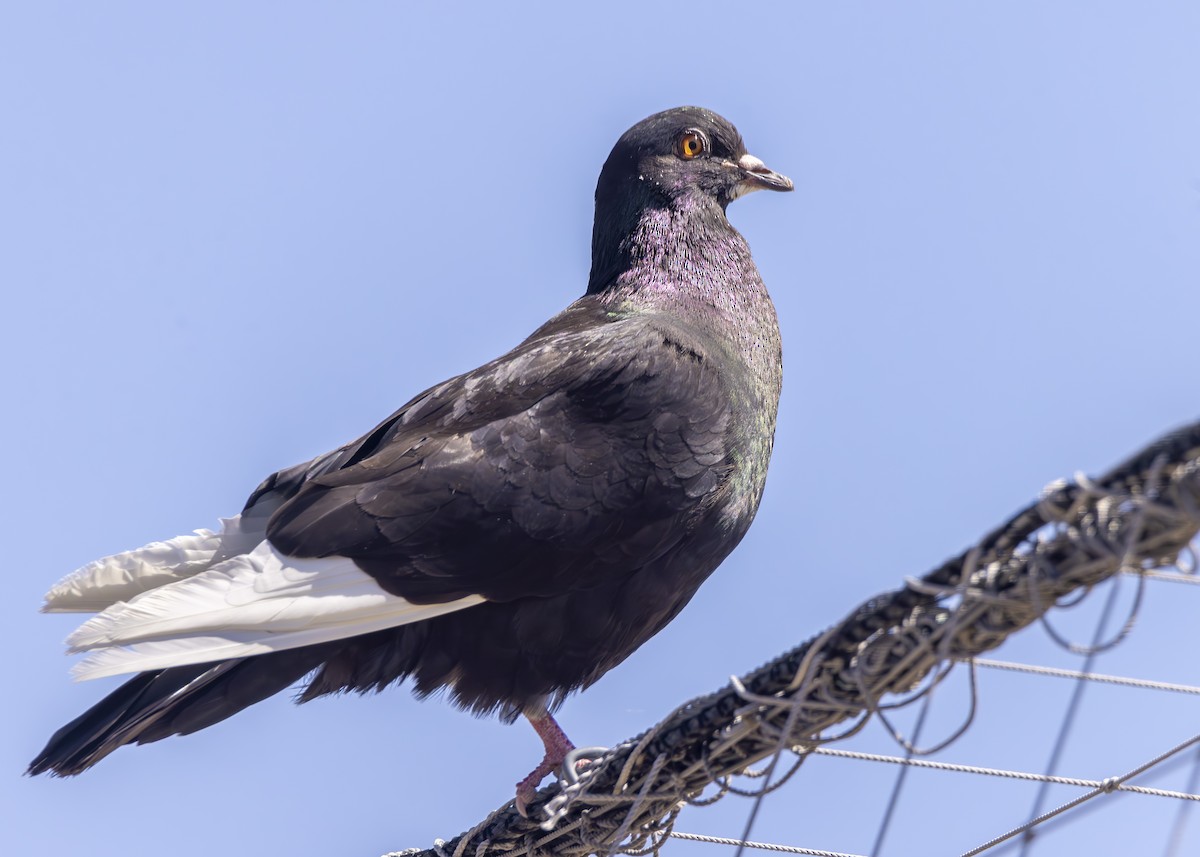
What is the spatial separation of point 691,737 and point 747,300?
145 inches

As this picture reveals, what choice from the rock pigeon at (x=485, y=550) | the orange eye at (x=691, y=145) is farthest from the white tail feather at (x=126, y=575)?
the orange eye at (x=691, y=145)

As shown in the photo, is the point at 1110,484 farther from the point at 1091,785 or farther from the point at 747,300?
the point at 747,300

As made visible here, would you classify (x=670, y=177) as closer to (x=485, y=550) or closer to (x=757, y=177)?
(x=757, y=177)

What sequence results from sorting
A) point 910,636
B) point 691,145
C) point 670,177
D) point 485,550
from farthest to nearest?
1. point 691,145
2. point 670,177
3. point 485,550
4. point 910,636

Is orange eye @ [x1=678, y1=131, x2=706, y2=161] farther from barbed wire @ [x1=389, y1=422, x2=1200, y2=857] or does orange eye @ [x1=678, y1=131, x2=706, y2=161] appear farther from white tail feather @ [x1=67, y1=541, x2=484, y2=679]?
barbed wire @ [x1=389, y1=422, x2=1200, y2=857]

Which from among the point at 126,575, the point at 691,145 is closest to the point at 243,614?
the point at 126,575

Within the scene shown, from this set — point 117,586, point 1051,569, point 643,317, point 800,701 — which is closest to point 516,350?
point 643,317

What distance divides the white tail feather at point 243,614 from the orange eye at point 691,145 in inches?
121

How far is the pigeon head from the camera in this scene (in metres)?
7.94

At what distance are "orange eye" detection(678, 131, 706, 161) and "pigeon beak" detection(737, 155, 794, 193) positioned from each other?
239 millimetres

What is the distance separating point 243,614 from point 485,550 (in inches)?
38.7

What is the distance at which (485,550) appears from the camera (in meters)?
6.16

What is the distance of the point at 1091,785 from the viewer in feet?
14.5

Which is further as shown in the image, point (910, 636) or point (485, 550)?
point (485, 550)
